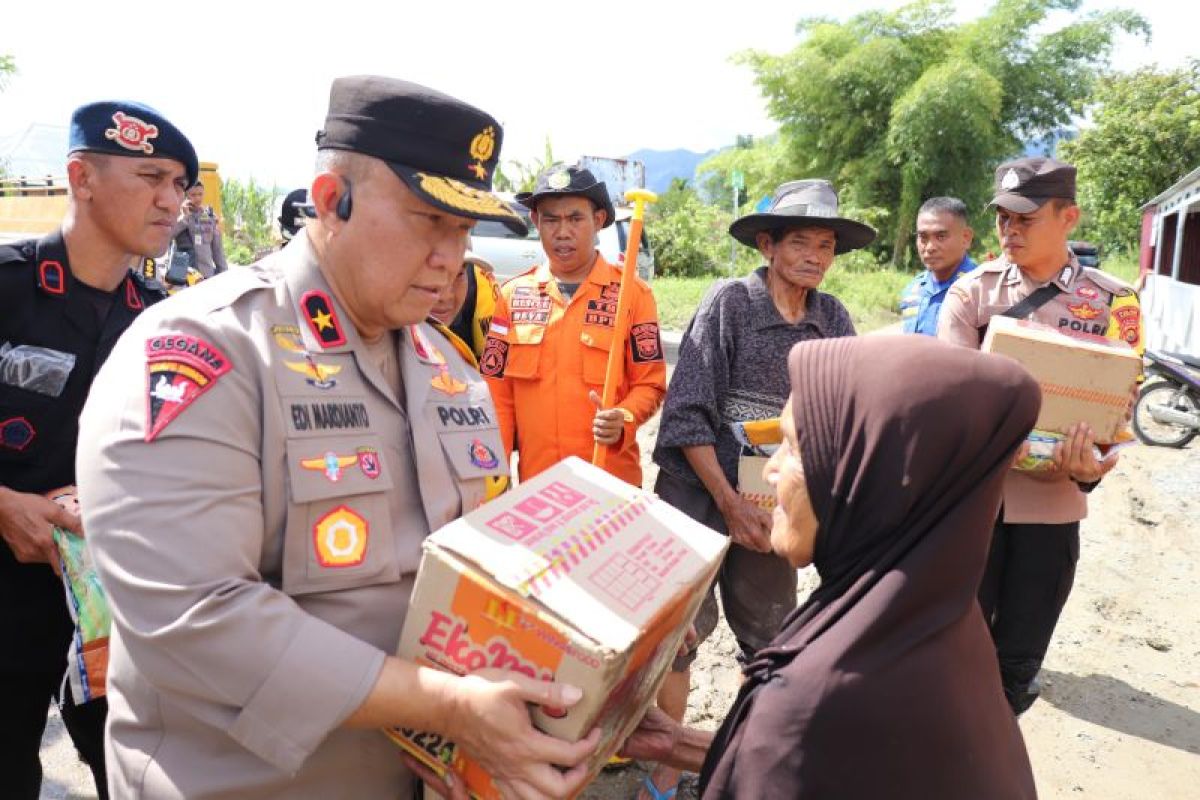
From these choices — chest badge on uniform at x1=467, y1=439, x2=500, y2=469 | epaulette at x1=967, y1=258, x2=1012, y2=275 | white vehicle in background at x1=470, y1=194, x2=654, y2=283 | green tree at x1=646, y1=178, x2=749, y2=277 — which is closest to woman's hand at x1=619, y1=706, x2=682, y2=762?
chest badge on uniform at x1=467, y1=439, x2=500, y2=469

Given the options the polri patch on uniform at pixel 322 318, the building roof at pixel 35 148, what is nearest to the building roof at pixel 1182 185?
the polri patch on uniform at pixel 322 318

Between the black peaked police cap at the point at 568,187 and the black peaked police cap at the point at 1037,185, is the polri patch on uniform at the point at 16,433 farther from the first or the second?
the black peaked police cap at the point at 1037,185

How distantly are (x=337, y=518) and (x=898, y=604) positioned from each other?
2.92 ft

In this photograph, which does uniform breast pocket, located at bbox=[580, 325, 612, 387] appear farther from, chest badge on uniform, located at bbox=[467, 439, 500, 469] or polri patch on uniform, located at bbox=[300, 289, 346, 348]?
polri patch on uniform, located at bbox=[300, 289, 346, 348]

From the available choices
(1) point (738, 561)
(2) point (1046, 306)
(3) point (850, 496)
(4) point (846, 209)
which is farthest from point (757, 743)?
(4) point (846, 209)

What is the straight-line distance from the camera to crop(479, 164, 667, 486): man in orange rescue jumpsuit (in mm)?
3236

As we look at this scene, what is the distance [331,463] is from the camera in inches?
49.7

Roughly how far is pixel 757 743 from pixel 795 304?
82.2 inches

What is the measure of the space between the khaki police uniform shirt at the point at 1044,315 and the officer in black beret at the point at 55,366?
2.78 metres

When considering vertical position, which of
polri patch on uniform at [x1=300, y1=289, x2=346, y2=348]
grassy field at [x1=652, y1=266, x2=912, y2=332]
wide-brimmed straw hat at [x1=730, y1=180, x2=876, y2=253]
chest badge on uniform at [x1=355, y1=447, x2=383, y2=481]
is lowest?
grassy field at [x1=652, y1=266, x2=912, y2=332]

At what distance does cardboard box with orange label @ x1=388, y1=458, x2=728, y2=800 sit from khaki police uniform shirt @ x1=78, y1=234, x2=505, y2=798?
14cm

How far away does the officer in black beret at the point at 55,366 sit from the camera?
200 centimetres

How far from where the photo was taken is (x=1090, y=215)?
22.7 m

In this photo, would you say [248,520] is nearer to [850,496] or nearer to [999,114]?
[850,496]
